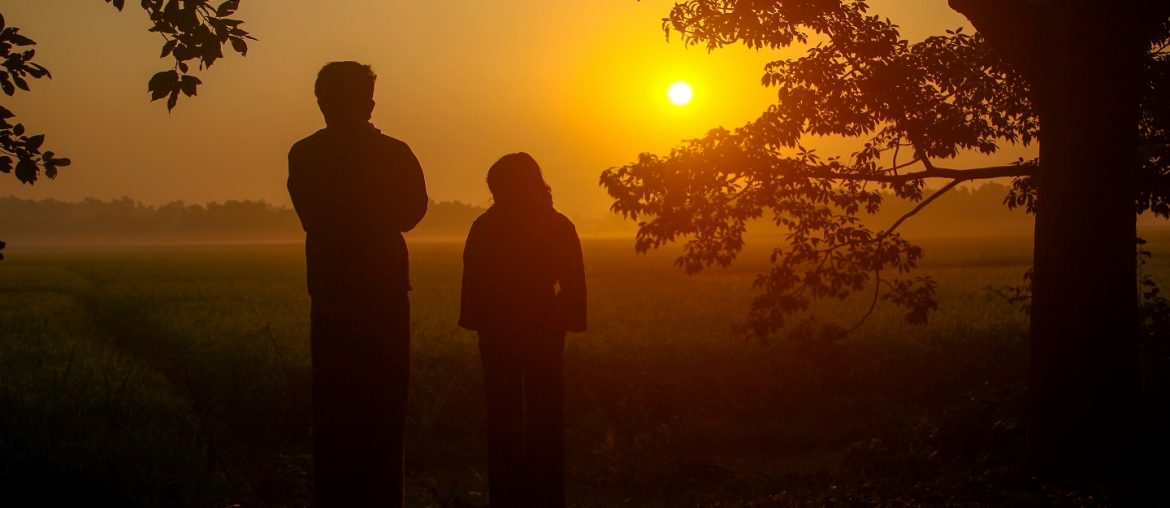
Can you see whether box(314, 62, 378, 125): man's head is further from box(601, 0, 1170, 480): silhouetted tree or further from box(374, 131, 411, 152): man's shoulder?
box(601, 0, 1170, 480): silhouetted tree

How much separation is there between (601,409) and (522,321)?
8.91m

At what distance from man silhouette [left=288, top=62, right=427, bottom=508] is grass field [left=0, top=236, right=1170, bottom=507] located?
3.36 ft

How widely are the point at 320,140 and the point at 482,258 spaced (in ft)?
4.23

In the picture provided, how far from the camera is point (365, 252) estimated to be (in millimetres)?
4871

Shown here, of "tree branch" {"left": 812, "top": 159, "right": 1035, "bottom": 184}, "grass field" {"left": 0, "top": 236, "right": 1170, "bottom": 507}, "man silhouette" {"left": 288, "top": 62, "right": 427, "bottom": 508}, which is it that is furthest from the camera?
"tree branch" {"left": 812, "top": 159, "right": 1035, "bottom": 184}

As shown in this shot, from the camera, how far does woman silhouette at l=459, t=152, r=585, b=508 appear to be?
550 centimetres

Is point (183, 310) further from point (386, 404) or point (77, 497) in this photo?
point (386, 404)

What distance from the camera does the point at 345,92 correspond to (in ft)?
16.1

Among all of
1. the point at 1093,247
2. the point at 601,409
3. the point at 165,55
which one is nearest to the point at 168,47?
the point at 165,55

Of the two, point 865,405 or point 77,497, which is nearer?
point 77,497

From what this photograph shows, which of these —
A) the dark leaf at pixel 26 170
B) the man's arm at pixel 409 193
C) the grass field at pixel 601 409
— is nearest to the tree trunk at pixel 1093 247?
the grass field at pixel 601 409

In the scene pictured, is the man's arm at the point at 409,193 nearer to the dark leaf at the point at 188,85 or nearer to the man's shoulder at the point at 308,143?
the man's shoulder at the point at 308,143

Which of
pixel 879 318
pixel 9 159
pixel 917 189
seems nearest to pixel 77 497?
pixel 9 159

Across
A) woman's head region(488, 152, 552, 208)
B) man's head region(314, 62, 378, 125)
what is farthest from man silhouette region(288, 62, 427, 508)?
woman's head region(488, 152, 552, 208)
